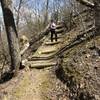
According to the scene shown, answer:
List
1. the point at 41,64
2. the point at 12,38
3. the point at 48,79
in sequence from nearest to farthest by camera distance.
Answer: the point at 48,79 < the point at 12,38 < the point at 41,64

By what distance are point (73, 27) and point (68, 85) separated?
39.6ft

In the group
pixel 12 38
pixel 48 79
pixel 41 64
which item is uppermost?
pixel 12 38

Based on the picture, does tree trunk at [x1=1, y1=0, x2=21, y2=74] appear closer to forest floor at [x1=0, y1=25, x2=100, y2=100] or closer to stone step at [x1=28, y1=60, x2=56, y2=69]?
forest floor at [x1=0, y1=25, x2=100, y2=100]

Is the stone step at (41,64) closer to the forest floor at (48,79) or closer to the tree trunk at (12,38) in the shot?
the forest floor at (48,79)

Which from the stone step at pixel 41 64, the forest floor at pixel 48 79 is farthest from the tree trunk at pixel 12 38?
the stone step at pixel 41 64

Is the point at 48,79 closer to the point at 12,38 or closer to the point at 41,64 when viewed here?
the point at 41,64

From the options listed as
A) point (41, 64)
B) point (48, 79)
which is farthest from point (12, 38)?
point (48, 79)

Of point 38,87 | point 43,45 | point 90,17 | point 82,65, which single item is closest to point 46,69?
point 38,87

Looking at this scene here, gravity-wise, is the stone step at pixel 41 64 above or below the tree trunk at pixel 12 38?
below

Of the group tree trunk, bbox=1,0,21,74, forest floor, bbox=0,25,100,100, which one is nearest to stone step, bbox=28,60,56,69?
forest floor, bbox=0,25,100,100

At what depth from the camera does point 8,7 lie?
15867mm

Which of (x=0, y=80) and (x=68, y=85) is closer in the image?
(x=68, y=85)

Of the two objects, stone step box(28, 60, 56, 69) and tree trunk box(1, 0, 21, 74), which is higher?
tree trunk box(1, 0, 21, 74)

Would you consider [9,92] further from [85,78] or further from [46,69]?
[85,78]
